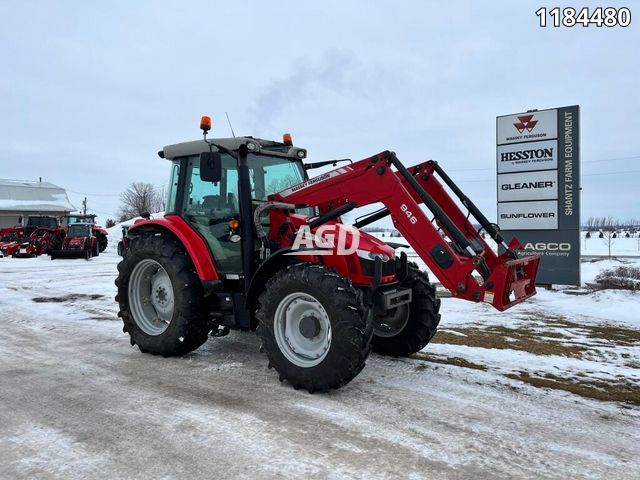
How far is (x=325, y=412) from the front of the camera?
3787 millimetres

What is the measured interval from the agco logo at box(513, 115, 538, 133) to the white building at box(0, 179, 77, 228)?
42885mm

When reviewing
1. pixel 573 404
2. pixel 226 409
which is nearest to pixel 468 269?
pixel 573 404

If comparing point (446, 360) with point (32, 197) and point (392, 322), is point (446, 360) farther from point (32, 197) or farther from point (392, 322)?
point (32, 197)

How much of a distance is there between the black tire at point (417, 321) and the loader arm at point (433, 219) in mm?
663

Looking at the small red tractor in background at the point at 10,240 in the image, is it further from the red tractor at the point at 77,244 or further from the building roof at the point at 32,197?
the building roof at the point at 32,197

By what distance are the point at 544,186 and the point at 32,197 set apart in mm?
50689

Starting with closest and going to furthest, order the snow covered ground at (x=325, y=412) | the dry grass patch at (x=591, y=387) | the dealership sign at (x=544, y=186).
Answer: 1. the snow covered ground at (x=325, y=412)
2. the dry grass patch at (x=591, y=387)
3. the dealership sign at (x=544, y=186)

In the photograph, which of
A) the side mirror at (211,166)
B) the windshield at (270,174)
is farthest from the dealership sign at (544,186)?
the side mirror at (211,166)

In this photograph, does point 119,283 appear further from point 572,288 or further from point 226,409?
point 572,288

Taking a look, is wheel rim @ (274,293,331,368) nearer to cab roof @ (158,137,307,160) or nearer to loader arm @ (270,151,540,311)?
loader arm @ (270,151,540,311)

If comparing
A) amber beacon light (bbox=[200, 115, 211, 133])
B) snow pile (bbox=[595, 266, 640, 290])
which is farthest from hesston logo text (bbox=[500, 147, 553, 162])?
amber beacon light (bbox=[200, 115, 211, 133])

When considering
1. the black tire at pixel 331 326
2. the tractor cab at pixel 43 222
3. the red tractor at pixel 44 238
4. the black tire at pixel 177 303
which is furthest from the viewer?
the tractor cab at pixel 43 222

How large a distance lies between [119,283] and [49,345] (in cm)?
129

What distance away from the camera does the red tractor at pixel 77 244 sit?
2319 cm
